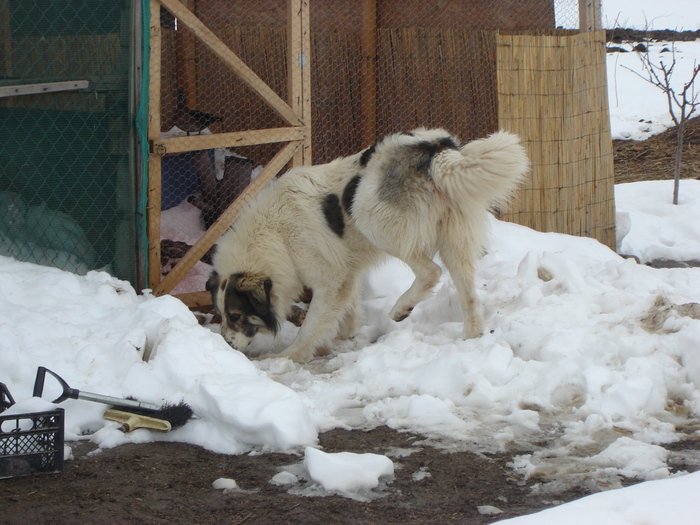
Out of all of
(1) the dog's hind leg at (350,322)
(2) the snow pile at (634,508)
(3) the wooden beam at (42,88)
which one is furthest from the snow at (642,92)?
(2) the snow pile at (634,508)

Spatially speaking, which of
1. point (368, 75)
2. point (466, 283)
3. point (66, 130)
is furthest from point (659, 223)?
point (66, 130)

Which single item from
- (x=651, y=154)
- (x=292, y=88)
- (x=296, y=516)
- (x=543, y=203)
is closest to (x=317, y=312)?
(x=292, y=88)

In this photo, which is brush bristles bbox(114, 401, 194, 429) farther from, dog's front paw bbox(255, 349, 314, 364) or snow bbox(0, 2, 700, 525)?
dog's front paw bbox(255, 349, 314, 364)

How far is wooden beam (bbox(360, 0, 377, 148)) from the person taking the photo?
795 cm

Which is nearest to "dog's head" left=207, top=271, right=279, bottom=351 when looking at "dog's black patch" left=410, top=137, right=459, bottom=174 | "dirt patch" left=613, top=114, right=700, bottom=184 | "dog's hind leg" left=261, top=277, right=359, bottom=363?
"dog's hind leg" left=261, top=277, right=359, bottom=363

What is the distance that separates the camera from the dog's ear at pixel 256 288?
5.21 m

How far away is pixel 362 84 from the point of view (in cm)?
809

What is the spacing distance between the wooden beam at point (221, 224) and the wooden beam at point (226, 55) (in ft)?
1.07

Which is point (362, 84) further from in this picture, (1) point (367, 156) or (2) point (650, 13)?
(2) point (650, 13)

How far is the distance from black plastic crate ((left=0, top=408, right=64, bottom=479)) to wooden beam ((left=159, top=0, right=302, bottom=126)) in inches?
143

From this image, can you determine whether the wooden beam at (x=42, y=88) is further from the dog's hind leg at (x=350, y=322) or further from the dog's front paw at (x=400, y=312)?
the dog's front paw at (x=400, y=312)

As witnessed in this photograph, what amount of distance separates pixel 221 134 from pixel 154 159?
0.59 m

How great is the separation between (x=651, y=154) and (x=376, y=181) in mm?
9929

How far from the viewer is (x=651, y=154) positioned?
12922 millimetres
